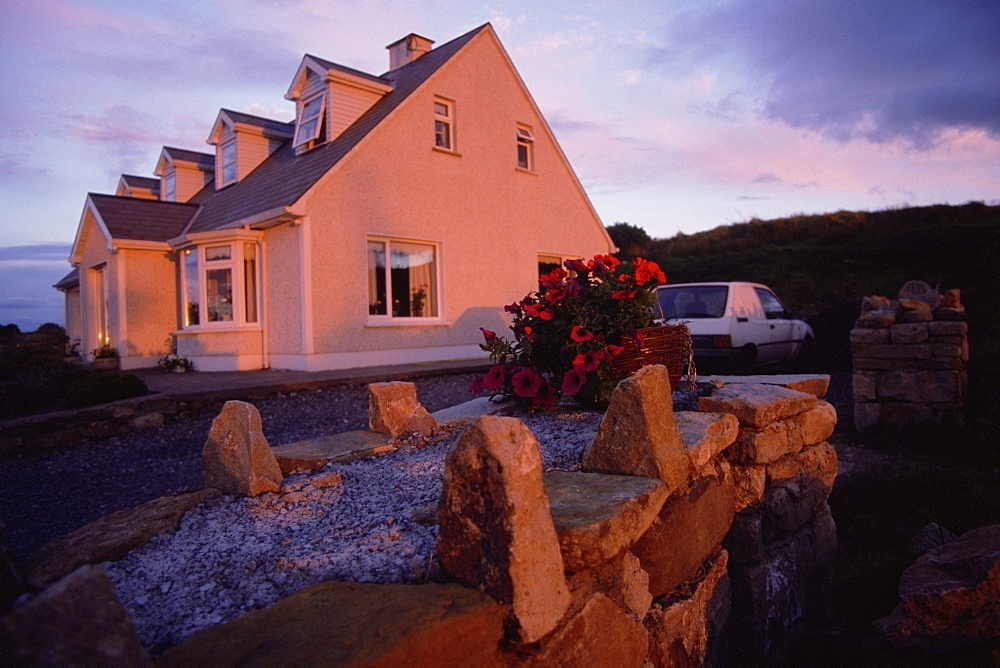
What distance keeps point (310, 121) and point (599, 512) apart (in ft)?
41.6

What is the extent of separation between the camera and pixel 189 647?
1.38m

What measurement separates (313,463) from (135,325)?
1225cm

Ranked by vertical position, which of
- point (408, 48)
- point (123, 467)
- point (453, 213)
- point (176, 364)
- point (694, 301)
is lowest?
point (123, 467)

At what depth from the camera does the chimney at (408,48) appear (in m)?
15.1

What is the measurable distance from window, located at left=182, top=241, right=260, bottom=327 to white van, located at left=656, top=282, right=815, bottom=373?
7417mm

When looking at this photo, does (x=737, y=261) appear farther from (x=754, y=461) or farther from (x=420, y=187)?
(x=754, y=461)

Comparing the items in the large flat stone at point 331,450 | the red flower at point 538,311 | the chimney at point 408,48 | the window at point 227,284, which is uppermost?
the chimney at point 408,48

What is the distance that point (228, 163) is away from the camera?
49.9ft

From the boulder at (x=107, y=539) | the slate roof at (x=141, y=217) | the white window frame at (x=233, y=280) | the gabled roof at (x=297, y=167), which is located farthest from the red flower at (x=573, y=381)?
the slate roof at (x=141, y=217)

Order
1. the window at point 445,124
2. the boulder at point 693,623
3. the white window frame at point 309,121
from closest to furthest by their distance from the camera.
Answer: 1. the boulder at point 693,623
2. the white window frame at point 309,121
3. the window at point 445,124

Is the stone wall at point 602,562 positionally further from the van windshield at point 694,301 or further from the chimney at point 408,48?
the chimney at point 408,48

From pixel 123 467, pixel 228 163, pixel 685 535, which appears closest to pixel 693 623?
pixel 685 535

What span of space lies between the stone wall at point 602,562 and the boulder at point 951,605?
63cm

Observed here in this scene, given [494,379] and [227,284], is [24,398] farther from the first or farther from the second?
[494,379]
